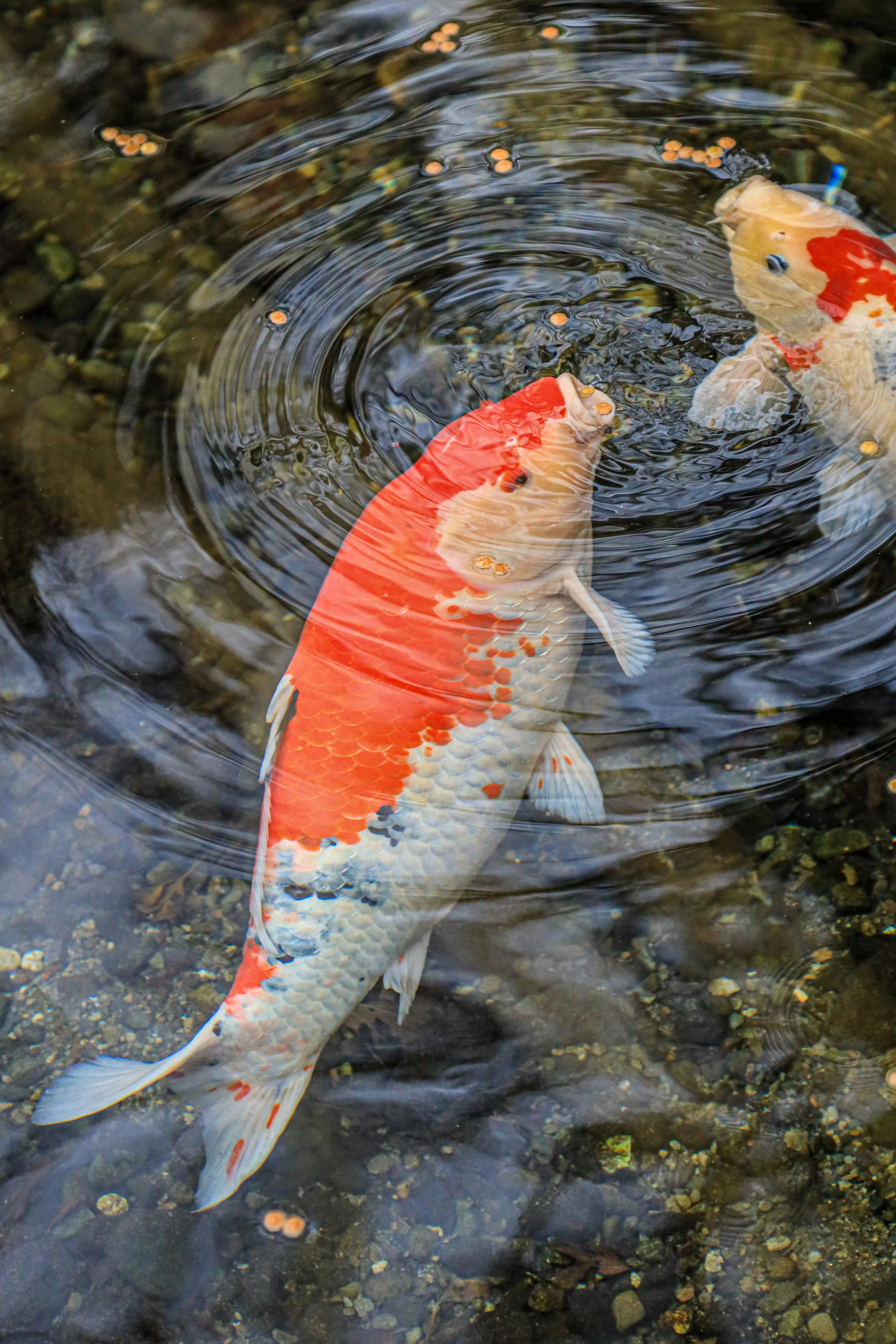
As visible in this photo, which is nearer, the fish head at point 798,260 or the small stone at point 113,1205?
the small stone at point 113,1205

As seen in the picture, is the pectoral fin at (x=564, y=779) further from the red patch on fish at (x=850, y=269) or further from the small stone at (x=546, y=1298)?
the red patch on fish at (x=850, y=269)

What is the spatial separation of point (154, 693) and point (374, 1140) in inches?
54.5

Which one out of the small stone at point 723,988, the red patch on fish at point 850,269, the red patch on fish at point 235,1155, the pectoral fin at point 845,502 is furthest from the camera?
the red patch on fish at point 850,269

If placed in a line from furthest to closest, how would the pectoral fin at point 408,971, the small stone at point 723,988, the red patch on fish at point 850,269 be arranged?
1. the red patch on fish at point 850,269
2. the small stone at point 723,988
3. the pectoral fin at point 408,971

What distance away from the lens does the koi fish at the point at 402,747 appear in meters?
2.40

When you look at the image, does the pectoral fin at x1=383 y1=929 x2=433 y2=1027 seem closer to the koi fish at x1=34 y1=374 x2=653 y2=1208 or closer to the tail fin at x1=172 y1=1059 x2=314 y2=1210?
the koi fish at x1=34 y1=374 x2=653 y2=1208

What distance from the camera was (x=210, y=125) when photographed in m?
3.68

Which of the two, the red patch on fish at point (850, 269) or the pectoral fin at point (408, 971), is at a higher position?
the red patch on fish at point (850, 269)

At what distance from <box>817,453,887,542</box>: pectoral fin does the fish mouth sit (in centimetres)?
71

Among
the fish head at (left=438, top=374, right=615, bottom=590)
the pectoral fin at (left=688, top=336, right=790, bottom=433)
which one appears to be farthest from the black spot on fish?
the pectoral fin at (left=688, top=336, right=790, bottom=433)

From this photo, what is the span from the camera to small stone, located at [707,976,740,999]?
2.70m

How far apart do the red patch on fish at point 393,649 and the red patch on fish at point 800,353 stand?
93cm

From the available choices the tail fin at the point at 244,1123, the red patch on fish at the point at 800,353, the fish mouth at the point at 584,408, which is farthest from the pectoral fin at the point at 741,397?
the tail fin at the point at 244,1123

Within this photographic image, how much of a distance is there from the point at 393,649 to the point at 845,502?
149cm
